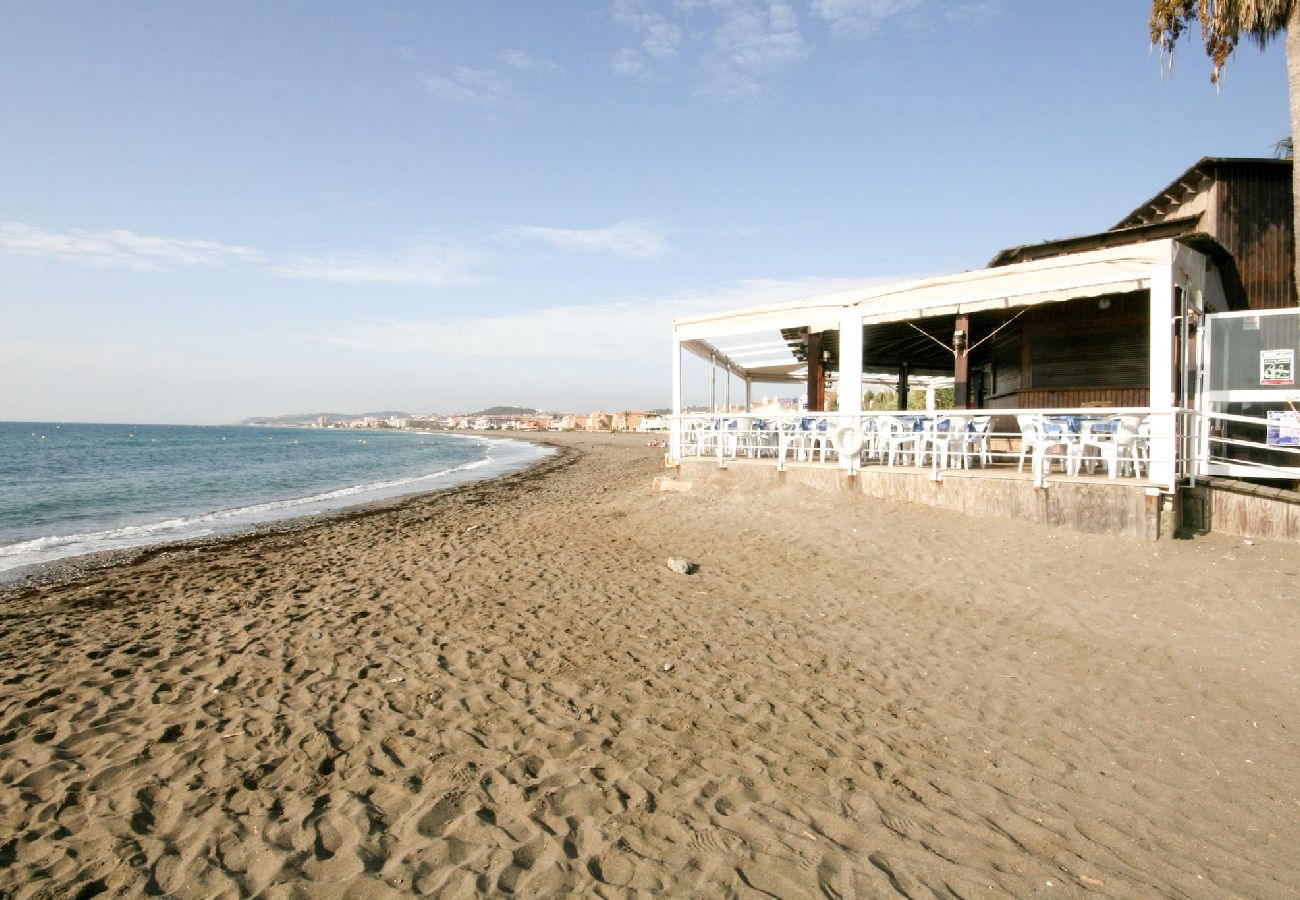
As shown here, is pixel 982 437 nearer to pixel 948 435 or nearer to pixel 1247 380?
pixel 948 435

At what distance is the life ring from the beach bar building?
0.10ft

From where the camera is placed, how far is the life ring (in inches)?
401

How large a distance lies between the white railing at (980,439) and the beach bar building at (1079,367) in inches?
1.4

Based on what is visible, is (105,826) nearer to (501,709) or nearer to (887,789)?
(501,709)

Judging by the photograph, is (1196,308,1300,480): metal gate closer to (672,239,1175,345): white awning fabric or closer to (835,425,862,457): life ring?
(672,239,1175,345): white awning fabric

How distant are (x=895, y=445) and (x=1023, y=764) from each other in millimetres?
6963

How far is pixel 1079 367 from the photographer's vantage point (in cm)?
1159

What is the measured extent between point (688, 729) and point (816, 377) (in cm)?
1094

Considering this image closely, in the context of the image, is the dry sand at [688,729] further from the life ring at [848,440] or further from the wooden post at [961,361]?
the wooden post at [961,361]

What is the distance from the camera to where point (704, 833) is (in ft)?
10.7

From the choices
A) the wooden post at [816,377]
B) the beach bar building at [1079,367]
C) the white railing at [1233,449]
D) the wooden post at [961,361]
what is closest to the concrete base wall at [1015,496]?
the beach bar building at [1079,367]

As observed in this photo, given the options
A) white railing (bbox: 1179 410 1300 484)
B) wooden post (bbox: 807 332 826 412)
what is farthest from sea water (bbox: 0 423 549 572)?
white railing (bbox: 1179 410 1300 484)

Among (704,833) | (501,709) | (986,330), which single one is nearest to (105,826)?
(501,709)


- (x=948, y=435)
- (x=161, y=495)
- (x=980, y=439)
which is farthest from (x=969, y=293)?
(x=161, y=495)
